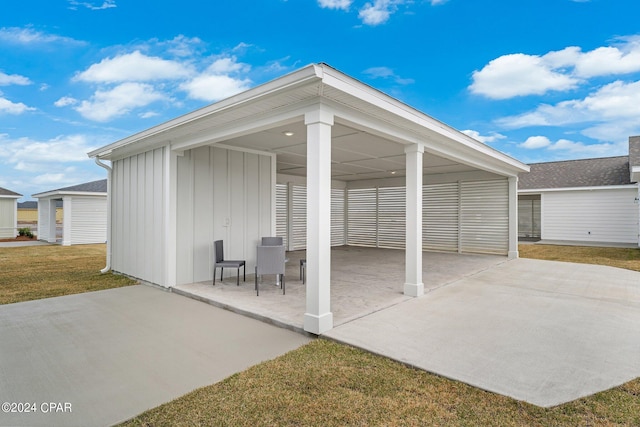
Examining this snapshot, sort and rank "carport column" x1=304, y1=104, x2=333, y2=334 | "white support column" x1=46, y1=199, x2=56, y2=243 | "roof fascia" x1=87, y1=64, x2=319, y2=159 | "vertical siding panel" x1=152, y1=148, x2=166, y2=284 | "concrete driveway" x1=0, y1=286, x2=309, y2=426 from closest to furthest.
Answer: "concrete driveway" x1=0, y1=286, x2=309, y2=426
"roof fascia" x1=87, y1=64, x2=319, y2=159
"carport column" x1=304, y1=104, x2=333, y2=334
"vertical siding panel" x1=152, y1=148, x2=166, y2=284
"white support column" x1=46, y1=199, x2=56, y2=243

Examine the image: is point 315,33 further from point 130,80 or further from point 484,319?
point 484,319

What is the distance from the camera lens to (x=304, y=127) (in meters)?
4.89

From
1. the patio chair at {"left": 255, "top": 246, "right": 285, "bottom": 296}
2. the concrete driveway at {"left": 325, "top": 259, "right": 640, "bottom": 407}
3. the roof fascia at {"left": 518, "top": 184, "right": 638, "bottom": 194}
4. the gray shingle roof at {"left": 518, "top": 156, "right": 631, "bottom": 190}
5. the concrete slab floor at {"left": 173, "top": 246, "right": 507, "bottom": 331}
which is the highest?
the gray shingle roof at {"left": 518, "top": 156, "right": 631, "bottom": 190}

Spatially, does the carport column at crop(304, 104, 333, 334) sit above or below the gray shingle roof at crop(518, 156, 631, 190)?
below

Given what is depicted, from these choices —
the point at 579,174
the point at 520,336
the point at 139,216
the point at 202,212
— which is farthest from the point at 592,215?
the point at 139,216

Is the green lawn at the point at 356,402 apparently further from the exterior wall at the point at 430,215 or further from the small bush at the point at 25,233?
the small bush at the point at 25,233

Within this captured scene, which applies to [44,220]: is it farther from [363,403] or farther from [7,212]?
[363,403]

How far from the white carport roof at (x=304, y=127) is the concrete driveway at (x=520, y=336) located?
7.92ft

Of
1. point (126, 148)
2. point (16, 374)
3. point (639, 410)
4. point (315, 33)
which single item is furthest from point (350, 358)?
point (315, 33)

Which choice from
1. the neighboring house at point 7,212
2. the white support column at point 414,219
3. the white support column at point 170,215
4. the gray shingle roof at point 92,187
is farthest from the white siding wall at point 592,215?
the neighboring house at point 7,212

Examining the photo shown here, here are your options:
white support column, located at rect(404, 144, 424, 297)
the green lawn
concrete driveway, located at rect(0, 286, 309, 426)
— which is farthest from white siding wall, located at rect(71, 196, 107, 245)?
the green lawn

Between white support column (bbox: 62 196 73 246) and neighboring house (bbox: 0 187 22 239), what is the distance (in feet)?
21.6

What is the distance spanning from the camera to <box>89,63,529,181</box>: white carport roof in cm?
335

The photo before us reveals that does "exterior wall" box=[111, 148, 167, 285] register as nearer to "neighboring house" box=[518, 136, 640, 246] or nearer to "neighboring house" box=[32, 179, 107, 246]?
"neighboring house" box=[32, 179, 107, 246]
